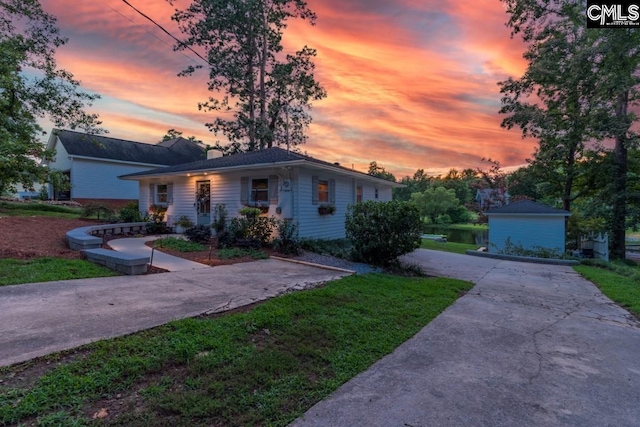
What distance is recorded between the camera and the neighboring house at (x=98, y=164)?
1917 cm

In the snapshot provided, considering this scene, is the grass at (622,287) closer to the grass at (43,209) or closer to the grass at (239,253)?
the grass at (239,253)

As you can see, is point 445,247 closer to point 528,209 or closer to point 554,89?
point 528,209

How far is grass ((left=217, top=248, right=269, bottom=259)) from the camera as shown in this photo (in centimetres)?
800

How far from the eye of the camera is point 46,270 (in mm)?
5410

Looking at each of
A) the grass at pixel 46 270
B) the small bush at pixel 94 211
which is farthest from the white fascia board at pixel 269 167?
the grass at pixel 46 270

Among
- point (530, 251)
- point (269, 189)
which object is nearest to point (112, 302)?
point (269, 189)

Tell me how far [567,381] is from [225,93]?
21.4m

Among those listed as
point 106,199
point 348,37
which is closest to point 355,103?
point 348,37

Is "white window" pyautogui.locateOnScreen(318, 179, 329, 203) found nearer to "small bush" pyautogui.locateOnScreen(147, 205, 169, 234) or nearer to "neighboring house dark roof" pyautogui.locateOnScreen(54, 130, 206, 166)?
"small bush" pyautogui.locateOnScreen(147, 205, 169, 234)

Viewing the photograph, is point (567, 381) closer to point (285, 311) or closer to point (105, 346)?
point (285, 311)

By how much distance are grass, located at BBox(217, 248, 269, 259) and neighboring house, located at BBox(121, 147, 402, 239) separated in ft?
7.04

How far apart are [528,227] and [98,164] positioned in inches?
948

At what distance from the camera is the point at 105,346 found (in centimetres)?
269

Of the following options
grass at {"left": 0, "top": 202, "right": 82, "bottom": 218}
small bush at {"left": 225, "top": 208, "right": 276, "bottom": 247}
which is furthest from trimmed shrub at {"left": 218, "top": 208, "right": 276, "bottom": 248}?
grass at {"left": 0, "top": 202, "right": 82, "bottom": 218}
